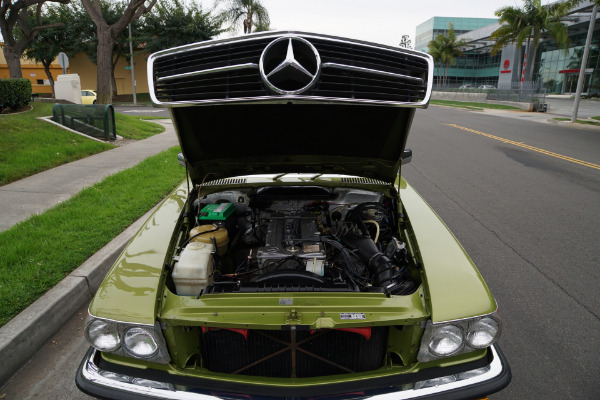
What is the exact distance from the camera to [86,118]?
1106 centimetres

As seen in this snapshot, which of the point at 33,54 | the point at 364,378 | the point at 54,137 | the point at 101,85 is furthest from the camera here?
the point at 33,54

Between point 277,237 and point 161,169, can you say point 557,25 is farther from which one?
point 277,237

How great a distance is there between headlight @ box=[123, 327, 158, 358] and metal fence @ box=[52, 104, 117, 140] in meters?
10.3

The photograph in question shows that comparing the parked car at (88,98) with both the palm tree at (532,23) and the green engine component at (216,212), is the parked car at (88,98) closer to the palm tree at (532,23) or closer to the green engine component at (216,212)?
the green engine component at (216,212)

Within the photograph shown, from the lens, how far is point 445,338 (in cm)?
192

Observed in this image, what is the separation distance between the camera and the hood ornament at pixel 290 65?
189 cm

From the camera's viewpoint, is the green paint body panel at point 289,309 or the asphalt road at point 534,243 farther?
the asphalt road at point 534,243

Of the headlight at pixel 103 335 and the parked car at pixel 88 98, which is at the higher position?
the parked car at pixel 88 98

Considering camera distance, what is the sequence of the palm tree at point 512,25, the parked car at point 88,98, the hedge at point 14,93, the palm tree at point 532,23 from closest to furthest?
the hedge at point 14,93 → the parked car at point 88,98 → the palm tree at point 532,23 → the palm tree at point 512,25

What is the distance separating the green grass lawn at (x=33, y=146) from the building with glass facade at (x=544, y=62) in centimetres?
3074

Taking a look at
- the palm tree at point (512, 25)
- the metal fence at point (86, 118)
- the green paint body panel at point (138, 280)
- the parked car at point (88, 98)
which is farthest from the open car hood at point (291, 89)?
the palm tree at point (512, 25)

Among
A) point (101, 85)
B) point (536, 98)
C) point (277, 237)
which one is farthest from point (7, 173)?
point (536, 98)

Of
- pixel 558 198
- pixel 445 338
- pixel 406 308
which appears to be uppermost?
pixel 406 308

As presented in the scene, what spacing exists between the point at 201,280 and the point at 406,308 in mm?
1098
